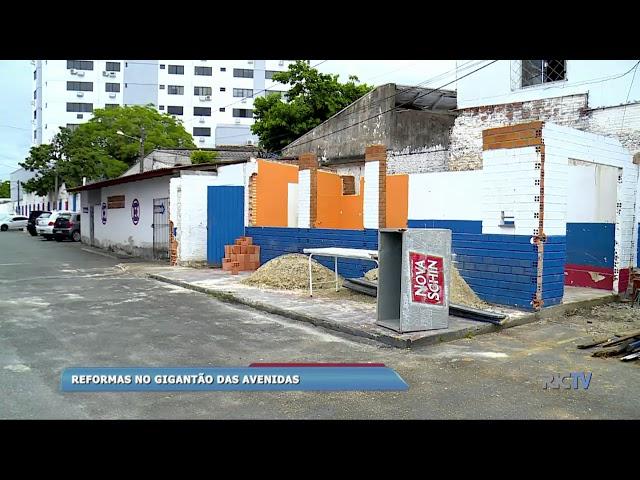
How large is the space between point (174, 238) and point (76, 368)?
10869 mm

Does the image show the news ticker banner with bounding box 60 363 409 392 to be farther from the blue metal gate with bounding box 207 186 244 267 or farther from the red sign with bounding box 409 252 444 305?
the blue metal gate with bounding box 207 186 244 267

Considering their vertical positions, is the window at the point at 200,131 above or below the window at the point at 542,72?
above

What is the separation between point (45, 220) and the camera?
32.7m

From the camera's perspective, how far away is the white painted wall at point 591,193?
37.9ft

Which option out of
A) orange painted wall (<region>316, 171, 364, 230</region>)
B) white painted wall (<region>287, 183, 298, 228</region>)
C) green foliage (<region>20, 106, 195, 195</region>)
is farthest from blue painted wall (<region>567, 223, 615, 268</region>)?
green foliage (<region>20, 106, 195, 195</region>)

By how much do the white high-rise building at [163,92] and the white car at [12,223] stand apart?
53.9 ft

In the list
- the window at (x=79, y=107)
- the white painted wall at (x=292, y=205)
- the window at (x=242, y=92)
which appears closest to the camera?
the white painted wall at (x=292, y=205)

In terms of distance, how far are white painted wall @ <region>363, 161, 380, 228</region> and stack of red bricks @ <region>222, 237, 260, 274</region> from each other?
3.78m

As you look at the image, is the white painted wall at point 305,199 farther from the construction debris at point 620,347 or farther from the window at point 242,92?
the window at point 242,92

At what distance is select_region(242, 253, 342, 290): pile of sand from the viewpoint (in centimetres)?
1161

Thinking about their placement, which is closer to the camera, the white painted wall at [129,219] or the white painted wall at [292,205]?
the white painted wall at [292,205]

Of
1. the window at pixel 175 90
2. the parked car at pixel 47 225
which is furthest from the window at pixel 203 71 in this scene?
the parked car at pixel 47 225

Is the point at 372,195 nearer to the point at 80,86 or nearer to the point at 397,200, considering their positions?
the point at 397,200
